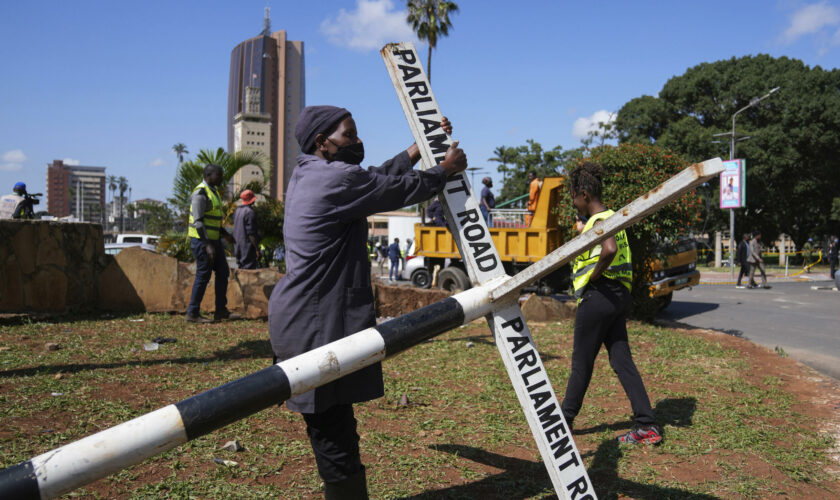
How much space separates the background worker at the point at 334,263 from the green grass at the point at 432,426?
97cm

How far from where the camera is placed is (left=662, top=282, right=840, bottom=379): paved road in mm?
7649

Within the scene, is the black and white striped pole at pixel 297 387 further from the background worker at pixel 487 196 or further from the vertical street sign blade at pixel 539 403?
the background worker at pixel 487 196

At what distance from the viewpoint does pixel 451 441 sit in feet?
12.6

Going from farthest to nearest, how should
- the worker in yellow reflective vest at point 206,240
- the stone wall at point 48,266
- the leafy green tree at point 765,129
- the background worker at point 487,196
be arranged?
1. the leafy green tree at point 765,129
2. the background worker at point 487,196
3. the stone wall at point 48,266
4. the worker in yellow reflective vest at point 206,240

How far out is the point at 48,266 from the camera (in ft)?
24.7

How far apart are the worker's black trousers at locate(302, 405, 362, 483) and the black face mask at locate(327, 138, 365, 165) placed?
3.22 ft

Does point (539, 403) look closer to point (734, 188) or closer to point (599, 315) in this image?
point (599, 315)

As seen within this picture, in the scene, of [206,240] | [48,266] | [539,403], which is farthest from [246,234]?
[539,403]

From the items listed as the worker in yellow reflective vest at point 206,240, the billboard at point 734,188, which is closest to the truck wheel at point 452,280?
the worker in yellow reflective vest at point 206,240

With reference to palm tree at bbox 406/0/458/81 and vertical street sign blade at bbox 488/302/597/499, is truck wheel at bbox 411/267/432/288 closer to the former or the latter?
vertical street sign blade at bbox 488/302/597/499

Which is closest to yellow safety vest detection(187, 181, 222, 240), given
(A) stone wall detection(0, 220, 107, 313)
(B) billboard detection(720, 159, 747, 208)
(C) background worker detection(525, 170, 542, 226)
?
(A) stone wall detection(0, 220, 107, 313)

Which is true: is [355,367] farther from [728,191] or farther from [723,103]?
[723,103]

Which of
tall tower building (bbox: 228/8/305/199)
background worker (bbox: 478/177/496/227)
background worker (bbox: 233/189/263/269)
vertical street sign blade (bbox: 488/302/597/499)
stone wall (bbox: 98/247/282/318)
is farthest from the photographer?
tall tower building (bbox: 228/8/305/199)

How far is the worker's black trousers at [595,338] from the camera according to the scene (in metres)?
3.94
